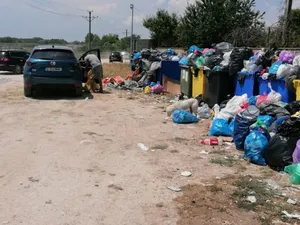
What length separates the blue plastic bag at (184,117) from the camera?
8.34 m

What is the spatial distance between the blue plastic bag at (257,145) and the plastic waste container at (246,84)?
10.4ft

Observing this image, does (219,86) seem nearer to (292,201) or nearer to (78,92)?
(78,92)

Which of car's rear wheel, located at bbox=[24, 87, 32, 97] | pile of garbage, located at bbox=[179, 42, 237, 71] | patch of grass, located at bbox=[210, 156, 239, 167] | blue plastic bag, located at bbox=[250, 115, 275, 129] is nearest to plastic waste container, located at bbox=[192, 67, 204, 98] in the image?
pile of garbage, located at bbox=[179, 42, 237, 71]

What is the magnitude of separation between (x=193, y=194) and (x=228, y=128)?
3066mm

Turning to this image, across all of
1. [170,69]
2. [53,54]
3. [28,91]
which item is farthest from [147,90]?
[28,91]

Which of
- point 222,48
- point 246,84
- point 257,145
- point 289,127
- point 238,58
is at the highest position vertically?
point 222,48

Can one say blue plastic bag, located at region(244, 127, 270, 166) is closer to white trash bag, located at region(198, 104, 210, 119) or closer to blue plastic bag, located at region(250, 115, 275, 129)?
blue plastic bag, located at region(250, 115, 275, 129)

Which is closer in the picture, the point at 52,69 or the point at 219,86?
the point at 219,86

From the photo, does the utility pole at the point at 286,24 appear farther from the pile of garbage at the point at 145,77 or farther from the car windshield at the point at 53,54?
the car windshield at the point at 53,54

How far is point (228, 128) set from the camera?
7145 millimetres

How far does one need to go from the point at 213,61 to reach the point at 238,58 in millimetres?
975

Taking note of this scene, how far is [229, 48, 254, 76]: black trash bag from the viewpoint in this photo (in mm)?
9148

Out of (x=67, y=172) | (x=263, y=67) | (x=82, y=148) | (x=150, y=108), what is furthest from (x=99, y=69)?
(x=67, y=172)

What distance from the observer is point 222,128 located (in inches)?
281
